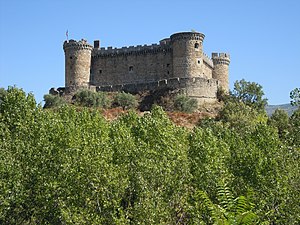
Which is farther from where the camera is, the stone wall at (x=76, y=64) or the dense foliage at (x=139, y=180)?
the stone wall at (x=76, y=64)

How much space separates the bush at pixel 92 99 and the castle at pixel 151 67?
3881 millimetres

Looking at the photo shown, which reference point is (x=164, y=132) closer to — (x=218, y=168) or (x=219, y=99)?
(x=218, y=168)

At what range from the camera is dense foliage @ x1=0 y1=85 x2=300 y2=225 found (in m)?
22.9

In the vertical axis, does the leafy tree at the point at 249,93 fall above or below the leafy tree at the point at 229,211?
above

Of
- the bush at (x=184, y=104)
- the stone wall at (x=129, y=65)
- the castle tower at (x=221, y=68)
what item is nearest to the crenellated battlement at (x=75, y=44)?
the stone wall at (x=129, y=65)

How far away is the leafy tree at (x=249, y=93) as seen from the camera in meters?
79.0

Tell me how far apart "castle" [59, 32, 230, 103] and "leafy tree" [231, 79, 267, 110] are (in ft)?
9.02

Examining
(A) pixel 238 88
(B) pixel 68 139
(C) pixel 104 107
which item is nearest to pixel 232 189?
(B) pixel 68 139

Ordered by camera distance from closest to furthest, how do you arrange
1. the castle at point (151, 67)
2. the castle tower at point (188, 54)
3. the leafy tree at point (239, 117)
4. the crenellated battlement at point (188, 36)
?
1. the leafy tree at point (239, 117)
2. the castle at point (151, 67)
3. the castle tower at point (188, 54)
4. the crenellated battlement at point (188, 36)

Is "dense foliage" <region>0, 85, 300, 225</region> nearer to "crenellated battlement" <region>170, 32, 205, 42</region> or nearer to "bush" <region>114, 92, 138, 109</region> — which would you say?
"bush" <region>114, 92, 138, 109</region>

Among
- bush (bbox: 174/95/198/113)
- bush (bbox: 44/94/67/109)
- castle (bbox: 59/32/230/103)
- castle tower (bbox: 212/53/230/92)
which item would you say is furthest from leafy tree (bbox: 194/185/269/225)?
castle tower (bbox: 212/53/230/92)

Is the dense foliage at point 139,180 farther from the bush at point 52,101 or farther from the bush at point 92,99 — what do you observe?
the bush at point 52,101

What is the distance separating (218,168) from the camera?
91.4 ft

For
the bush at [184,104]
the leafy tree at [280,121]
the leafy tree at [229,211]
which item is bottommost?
the leafy tree at [229,211]
